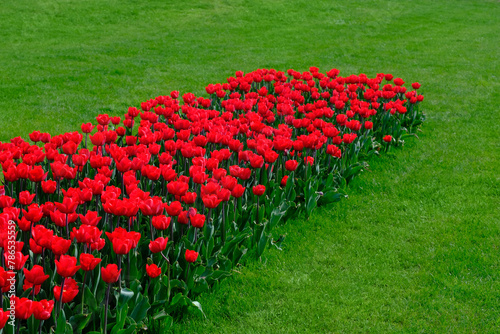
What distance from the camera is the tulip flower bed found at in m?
3.21

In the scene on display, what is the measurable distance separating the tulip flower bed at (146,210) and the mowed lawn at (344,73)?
1.02ft

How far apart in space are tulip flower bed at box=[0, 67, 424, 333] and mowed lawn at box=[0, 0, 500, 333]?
31 cm

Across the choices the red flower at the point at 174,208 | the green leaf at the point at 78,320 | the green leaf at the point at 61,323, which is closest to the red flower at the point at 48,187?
the red flower at the point at 174,208

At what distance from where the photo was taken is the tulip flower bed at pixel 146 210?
3209mm

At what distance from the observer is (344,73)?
1264 centimetres

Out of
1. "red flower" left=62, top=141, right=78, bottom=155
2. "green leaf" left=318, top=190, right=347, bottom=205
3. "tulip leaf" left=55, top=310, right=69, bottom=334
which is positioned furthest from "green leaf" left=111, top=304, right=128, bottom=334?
"green leaf" left=318, top=190, right=347, bottom=205

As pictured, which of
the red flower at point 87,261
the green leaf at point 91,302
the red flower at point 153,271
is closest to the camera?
the red flower at point 87,261

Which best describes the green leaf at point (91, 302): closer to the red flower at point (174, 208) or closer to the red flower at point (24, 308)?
the red flower at point (24, 308)

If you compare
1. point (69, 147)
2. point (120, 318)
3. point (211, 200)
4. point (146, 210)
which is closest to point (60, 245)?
point (120, 318)

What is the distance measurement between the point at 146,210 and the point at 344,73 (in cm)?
975

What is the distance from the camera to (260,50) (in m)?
15.0

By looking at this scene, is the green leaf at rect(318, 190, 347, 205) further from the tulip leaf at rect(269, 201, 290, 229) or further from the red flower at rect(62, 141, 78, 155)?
the red flower at rect(62, 141, 78, 155)

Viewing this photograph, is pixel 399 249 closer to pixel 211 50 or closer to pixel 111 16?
pixel 211 50

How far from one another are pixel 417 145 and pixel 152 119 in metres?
3.97
